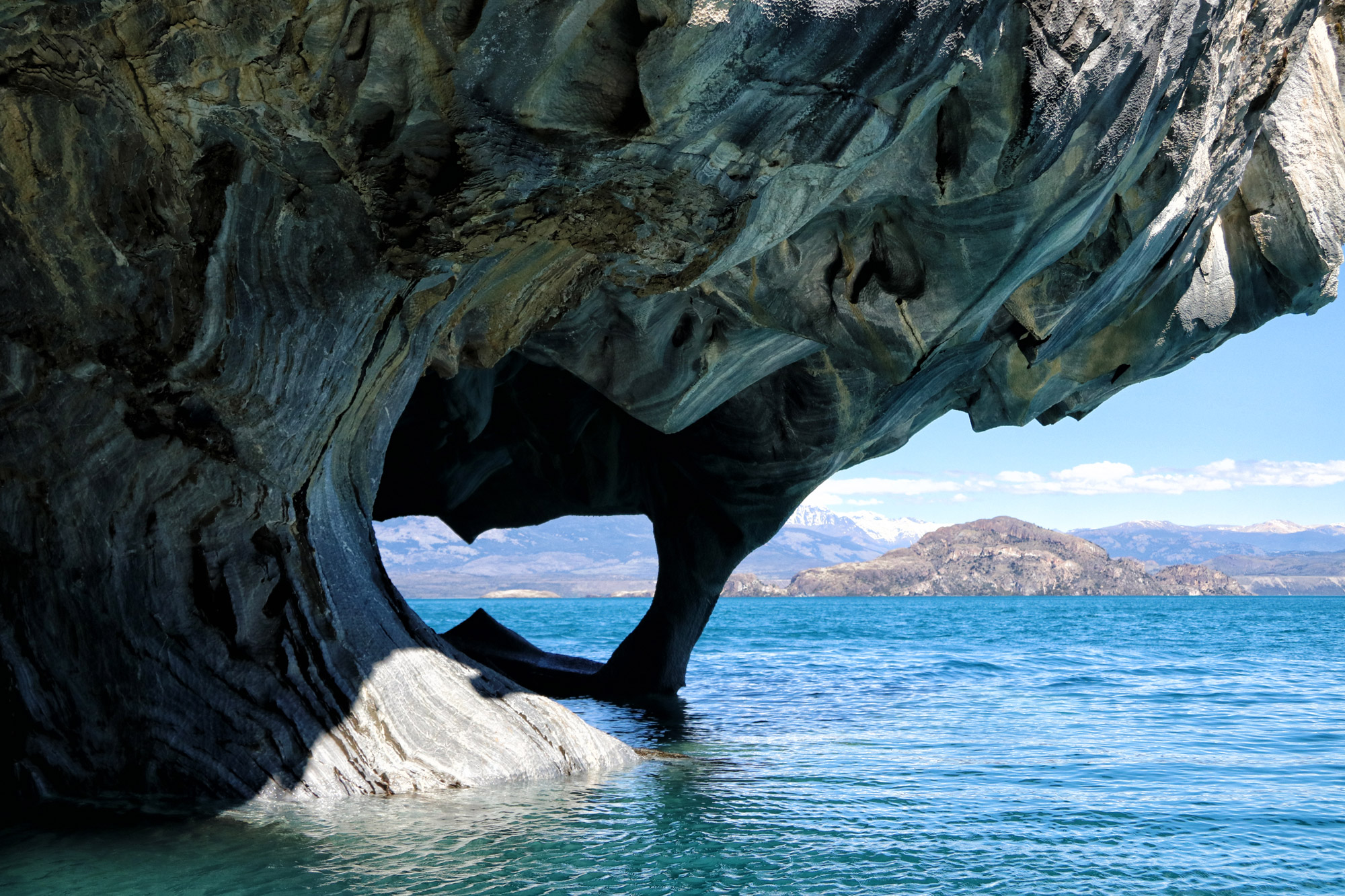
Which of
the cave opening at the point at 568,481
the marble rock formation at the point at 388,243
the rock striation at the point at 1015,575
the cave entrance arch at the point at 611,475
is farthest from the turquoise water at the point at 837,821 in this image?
the rock striation at the point at 1015,575

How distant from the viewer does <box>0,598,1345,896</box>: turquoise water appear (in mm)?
5090

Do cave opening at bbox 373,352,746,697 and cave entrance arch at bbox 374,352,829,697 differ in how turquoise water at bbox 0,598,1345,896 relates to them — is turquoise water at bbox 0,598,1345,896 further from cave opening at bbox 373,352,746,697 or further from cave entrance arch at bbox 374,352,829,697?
cave entrance arch at bbox 374,352,829,697

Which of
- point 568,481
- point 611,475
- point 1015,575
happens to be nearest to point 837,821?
point 611,475

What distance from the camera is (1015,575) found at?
578ft

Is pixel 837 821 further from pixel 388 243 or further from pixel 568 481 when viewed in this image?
pixel 568 481

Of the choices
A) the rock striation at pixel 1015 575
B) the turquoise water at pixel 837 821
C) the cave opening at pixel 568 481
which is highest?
the cave opening at pixel 568 481

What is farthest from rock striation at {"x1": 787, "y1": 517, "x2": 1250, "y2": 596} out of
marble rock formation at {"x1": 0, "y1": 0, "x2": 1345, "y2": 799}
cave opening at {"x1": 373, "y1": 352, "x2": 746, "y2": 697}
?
marble rock formation at {"x1": 0, "y1": 0, "x2": 1345, "y2": 799}

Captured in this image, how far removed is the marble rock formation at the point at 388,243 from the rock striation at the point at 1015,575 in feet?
564

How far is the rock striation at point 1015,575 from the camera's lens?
172 metres

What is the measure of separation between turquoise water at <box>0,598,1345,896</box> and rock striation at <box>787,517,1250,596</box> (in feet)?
552

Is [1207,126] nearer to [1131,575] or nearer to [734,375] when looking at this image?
[734,375]

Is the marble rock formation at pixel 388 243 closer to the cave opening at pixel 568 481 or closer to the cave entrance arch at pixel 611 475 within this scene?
the cave entrance arch at pixel 611 475

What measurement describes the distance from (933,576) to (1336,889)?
7077 inches

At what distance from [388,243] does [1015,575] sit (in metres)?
182
